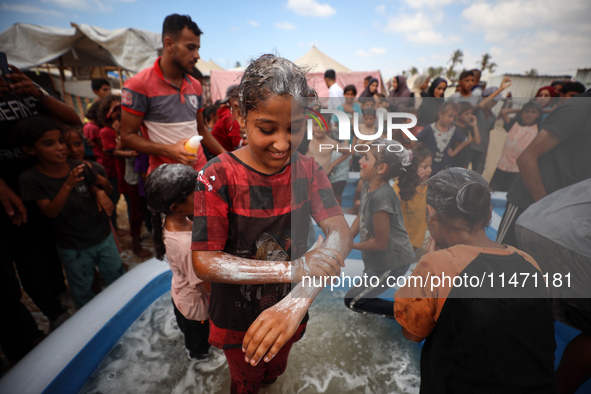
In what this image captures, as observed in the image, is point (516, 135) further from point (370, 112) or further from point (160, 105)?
point (160, 105)

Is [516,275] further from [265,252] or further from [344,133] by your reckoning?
[265,252]

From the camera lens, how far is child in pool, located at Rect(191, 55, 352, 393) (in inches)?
37.1

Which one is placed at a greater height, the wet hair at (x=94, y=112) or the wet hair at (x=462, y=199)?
the wet hair at (x=94, y=112)

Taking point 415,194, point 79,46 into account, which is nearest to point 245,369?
point 415,194

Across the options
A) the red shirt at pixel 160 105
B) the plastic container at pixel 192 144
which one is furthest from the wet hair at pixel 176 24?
the plastic container at pixel 192 144

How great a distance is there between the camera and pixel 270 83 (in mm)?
935

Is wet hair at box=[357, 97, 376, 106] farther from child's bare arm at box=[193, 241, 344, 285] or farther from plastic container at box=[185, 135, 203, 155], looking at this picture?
plastic container at box=[185, 135, 203, 155]

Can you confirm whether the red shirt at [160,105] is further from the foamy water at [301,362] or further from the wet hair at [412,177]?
the wet hair at [412,177]

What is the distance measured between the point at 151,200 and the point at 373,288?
1479mm

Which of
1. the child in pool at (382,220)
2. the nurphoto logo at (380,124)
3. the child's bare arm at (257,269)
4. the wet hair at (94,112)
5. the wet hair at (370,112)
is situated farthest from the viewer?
the wet hair at (94,112)

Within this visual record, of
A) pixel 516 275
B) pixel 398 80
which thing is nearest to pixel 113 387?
pixel 516 275

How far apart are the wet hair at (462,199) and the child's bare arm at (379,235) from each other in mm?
362

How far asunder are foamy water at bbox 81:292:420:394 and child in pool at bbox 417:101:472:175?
182 cm

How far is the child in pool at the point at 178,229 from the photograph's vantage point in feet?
5.20
